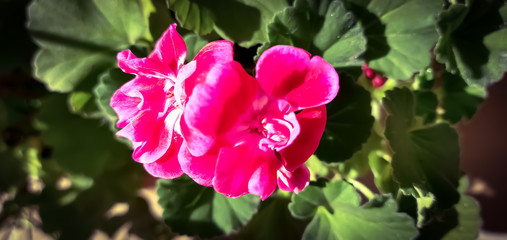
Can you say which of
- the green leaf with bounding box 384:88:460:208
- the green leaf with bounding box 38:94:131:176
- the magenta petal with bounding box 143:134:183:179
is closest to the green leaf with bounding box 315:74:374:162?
the green leaf with bounding box 384:88:460:208

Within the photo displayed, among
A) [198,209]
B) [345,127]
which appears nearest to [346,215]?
[345,127]

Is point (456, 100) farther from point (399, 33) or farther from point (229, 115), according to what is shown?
point (229, 115)

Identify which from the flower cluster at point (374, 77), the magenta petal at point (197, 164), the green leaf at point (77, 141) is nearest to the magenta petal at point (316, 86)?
the magenta petal at point (197, 164)

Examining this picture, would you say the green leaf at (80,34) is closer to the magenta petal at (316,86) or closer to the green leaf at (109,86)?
the green leaf at (109,86)

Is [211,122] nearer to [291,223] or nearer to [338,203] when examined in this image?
[338,203]

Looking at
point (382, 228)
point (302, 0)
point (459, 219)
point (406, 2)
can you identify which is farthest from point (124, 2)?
point (459, 219)

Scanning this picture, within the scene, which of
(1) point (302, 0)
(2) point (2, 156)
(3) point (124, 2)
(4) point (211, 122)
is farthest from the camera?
(2) point (2, 156)

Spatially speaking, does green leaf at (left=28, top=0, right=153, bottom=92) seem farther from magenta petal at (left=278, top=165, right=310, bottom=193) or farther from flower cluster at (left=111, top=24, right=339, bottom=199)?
magenta petal at (left=278, top=165, right=310, bottom=193)
